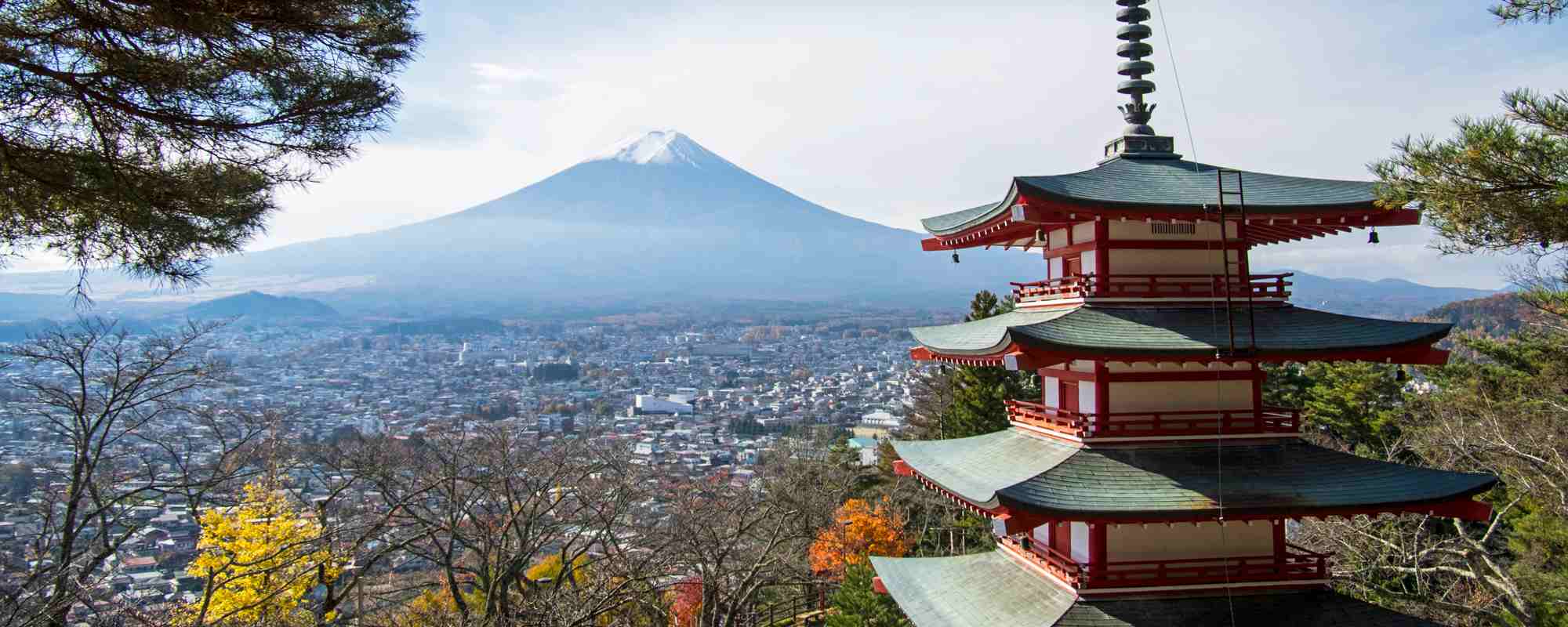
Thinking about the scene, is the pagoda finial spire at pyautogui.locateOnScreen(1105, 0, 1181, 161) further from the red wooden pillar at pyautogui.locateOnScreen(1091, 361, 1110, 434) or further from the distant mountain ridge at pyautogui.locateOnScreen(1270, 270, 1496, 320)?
the distant mountain ridge at pyautogui.locateOnScreen(1270, 270, 1496, 320)

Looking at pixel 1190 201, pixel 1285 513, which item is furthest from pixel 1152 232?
pixel 1285 513

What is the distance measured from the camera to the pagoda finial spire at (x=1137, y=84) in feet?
30.3

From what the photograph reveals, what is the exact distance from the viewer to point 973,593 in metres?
8.59

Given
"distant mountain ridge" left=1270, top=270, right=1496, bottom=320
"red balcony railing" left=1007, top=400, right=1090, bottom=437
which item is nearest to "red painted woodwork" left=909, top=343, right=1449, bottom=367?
"red balcony railing" left=1007, top=400, right=1090, bottom=437

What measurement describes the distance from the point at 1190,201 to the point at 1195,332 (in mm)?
1160

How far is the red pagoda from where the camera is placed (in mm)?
7227

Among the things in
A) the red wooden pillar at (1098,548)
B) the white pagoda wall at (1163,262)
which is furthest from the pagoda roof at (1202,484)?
the white pagoda wall at (1163,262)

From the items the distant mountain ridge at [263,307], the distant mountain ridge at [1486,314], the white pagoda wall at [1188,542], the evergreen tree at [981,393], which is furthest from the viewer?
the distant mountain ridge at [263,307]

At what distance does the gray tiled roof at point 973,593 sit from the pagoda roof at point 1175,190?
351cm

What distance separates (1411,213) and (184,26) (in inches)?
372

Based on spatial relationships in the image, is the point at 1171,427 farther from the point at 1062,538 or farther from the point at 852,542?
the point at 852,542

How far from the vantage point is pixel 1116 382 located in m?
8.09

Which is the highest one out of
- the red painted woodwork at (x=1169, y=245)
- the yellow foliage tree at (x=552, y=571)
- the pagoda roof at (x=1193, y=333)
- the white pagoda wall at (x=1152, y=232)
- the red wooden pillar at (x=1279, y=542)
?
the white pagoda wall at (x=1152, y=232)

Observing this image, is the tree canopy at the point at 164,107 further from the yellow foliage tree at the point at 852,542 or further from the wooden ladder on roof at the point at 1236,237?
the yellow foliage tree at the point at 852,542
